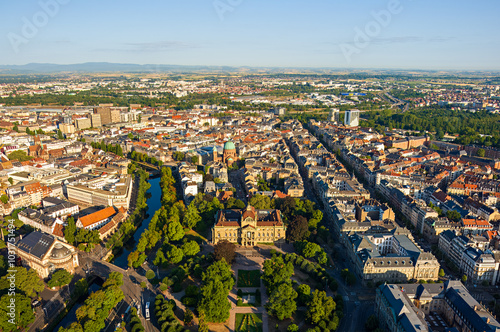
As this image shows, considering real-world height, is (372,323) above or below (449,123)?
below

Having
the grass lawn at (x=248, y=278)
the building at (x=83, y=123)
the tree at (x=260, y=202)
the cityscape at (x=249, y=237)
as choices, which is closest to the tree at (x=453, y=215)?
the cityscape at (x=249, y=237)

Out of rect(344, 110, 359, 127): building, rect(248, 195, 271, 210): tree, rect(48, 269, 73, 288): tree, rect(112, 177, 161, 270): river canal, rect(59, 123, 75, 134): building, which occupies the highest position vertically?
rect(344, 110, 359, 127): building

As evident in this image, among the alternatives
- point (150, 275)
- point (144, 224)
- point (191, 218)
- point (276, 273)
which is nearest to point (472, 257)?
point (276, 273)

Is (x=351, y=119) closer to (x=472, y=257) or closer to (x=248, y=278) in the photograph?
(x=472, y=257)

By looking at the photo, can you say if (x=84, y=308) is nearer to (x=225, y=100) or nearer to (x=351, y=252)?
(x=351, y=252)

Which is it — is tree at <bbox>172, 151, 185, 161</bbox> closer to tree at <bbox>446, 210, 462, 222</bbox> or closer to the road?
the road

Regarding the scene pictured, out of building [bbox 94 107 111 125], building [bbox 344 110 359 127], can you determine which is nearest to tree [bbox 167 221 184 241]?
building [bbox 344 110 359 127]
